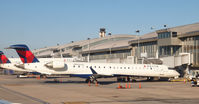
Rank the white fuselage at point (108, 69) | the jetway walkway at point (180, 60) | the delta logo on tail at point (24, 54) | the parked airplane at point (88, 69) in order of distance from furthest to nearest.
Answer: the jetway walkway at point (180, 60) < the delta logo on tail at point (24, 54) < the white fuselage at point (108, 69) < the parked airplane at point (88, 69)

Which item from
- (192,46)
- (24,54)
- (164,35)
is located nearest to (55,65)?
(24,54)

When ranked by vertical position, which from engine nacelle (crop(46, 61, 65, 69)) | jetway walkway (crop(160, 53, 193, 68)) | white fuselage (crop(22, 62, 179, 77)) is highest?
jetway walkway (crop(160, 53, 193, 68))

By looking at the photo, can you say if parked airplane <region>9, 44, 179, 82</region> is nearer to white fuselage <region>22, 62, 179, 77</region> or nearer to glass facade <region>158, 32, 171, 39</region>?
white fuselage <region>22, 62, 179, 77</region>

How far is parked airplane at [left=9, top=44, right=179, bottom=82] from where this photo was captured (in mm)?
39500

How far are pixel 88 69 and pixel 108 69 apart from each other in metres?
3.14

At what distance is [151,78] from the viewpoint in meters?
47.6

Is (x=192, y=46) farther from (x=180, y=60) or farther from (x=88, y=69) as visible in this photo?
(x=88, y=69)

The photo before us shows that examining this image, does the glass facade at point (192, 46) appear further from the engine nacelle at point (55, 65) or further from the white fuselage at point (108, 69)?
the engine nacelle at point (55, 65)

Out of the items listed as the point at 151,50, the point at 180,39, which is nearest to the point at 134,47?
the point at 151,50

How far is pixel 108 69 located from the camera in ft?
138

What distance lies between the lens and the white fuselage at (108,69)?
130 feet

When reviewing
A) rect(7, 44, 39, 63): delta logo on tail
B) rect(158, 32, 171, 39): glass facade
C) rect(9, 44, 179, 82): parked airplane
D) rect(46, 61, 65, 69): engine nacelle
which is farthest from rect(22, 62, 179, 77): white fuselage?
rect(158, 32, 171, 39): glass facade

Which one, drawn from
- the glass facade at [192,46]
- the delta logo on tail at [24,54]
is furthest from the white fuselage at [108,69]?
the glass facade at [192,46]

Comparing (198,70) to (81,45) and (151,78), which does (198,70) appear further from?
(81,45)
